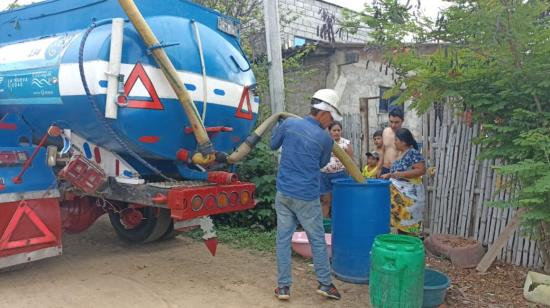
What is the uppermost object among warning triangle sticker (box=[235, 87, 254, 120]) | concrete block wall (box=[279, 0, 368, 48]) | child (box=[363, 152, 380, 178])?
concrete block wall (box=[279, 0, 368, 48])

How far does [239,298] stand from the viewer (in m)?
3.84

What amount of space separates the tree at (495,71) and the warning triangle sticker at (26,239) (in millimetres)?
3102

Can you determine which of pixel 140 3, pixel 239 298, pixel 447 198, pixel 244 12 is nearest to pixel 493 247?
pixel 447 198

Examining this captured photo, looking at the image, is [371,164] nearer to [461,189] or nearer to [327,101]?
[461,189]

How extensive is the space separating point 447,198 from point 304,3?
11.4m

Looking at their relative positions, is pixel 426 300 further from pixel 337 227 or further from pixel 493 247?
pixel 493 247

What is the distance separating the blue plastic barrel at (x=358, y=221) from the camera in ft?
13.4

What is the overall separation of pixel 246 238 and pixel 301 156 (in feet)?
7.04

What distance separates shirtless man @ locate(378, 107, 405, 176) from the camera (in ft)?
17.6

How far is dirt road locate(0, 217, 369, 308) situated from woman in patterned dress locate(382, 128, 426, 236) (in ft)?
3.57

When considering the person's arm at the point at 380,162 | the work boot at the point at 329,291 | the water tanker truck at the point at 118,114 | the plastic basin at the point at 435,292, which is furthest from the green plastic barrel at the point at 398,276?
the person's arm at the point at 380,162

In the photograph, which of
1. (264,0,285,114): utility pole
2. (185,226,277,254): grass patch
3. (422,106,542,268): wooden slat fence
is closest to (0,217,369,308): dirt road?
(185,226,277,254): grass patch

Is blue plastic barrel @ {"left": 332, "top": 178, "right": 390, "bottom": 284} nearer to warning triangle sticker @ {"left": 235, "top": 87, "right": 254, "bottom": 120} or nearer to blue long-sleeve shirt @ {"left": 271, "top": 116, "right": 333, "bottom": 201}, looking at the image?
blue long-sleeve shirt @ {"left": 271, "top": 116, "right": 333, "bottom": 201}

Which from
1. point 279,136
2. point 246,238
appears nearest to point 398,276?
point 279,136
